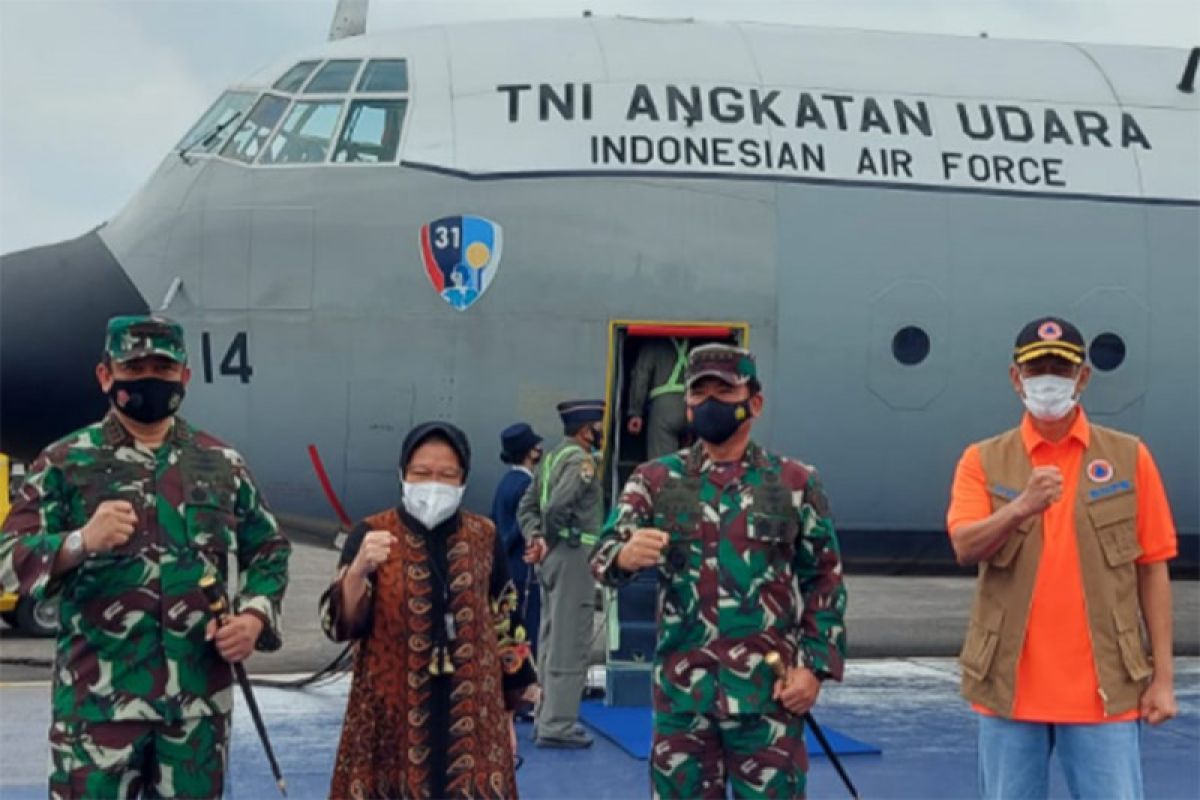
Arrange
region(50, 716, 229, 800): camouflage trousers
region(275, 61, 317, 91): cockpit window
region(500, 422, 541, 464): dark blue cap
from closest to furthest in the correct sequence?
region(50, 716, 229, 800): camouflage trousers → region(500, 422, 541, 464): dark blue cap → region(275, 61, 317, 91): cockpit window

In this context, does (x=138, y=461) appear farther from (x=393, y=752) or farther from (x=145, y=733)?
(x=393, y=752)

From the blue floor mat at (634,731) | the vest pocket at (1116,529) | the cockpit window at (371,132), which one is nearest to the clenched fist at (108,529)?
the vest pocket at (1116,529)

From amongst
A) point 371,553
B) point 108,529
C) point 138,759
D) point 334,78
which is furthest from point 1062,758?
point 334,78

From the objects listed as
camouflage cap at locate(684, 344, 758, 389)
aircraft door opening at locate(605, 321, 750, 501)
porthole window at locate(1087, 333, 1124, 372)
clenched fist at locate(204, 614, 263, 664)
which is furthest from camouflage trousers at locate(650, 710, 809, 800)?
porthole window at locate(1087, 333, 1124, 372)

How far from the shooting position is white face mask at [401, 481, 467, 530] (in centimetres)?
469

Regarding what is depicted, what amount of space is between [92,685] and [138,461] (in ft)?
2.11

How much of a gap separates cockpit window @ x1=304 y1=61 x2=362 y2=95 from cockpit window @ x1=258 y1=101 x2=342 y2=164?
101 millimetres

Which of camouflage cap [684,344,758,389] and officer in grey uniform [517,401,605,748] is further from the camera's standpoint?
officer in grey uniform [517,401,605,748]

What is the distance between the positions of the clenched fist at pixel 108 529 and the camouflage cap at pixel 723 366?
1.68m

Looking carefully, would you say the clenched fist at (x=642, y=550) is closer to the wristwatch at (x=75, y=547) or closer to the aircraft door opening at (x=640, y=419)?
the wristwatch at (x=75, y=547)

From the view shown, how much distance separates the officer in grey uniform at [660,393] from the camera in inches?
356

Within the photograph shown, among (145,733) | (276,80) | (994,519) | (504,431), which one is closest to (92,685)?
(145,733)

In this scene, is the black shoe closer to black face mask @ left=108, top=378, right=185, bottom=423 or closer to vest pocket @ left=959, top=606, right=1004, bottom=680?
vest pocket @ left=959, top=606, right=1004, bottom=680

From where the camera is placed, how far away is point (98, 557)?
445 cm
